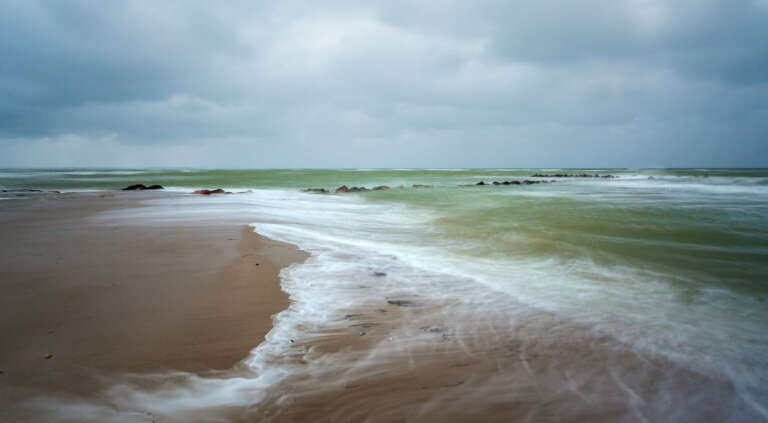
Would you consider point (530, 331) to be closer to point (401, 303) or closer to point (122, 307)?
point (401, 303)

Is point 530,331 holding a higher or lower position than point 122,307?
lower

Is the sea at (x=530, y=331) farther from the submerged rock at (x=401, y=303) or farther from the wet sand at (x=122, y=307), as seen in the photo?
the wet sand at (x=122, y=307)

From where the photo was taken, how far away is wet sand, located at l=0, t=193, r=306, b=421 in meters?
1.73

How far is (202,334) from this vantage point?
217 centimetres

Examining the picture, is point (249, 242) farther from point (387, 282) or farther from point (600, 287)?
point (600, 287)

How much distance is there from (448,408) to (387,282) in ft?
6.34

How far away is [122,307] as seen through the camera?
2.48m

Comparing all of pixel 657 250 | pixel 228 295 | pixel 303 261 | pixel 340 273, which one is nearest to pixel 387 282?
pixel 340 273

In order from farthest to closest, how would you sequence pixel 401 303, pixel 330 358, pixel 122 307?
pixel 401 303, pixel 122 307, pixel 330 358

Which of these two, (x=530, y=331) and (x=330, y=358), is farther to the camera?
(x=530, y=331)

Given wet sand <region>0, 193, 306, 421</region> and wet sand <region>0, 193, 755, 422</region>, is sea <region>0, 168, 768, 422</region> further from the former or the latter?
wet sand <region>0, 193, 306, 421</region>

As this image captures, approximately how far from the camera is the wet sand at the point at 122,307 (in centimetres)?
173

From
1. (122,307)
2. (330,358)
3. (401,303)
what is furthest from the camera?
(401,303)

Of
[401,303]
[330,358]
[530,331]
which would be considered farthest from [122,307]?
[530,331]
